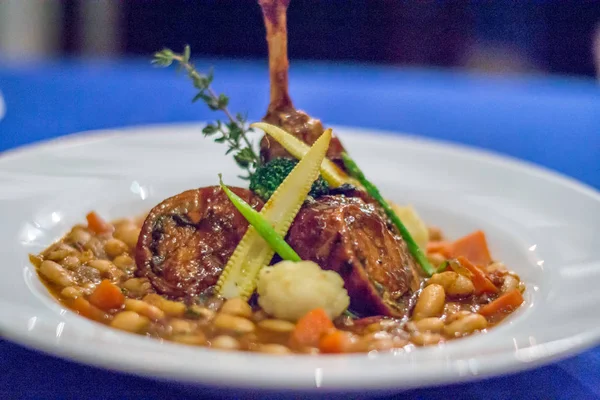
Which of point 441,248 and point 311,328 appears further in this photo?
point 441,248

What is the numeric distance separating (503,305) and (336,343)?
3.08 feet

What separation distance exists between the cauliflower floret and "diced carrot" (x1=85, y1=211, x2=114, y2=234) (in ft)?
4.09

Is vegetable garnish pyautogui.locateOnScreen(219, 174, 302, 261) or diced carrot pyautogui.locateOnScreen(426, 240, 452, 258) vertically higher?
vegetable garnish pyautogui.locateOnScreen(219, 174, 302, 261)

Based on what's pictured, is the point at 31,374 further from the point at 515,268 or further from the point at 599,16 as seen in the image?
the point at 599,16

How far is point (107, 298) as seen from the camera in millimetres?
2600

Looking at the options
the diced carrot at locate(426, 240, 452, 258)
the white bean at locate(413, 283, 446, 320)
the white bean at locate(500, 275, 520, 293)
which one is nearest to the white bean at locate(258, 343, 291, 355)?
the white bean at locate(413, 283, 446, 320)

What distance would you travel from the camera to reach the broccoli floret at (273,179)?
116 inches

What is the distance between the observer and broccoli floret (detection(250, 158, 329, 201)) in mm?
2936

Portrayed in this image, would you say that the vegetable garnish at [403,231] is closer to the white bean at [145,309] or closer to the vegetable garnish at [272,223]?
the vegetable garnish at [272,223]

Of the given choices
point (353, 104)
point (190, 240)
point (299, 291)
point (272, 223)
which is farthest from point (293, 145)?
point (353, 104)

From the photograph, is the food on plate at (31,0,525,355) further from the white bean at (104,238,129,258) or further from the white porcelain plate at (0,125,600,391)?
the white porcelain plate at (0,125,600,391)

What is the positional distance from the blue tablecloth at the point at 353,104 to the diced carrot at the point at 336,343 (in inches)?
122

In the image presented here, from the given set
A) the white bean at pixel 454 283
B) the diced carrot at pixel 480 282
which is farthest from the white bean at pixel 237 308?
the diced carrot at pixel 480 282

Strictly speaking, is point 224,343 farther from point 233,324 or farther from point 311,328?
point 311,328
